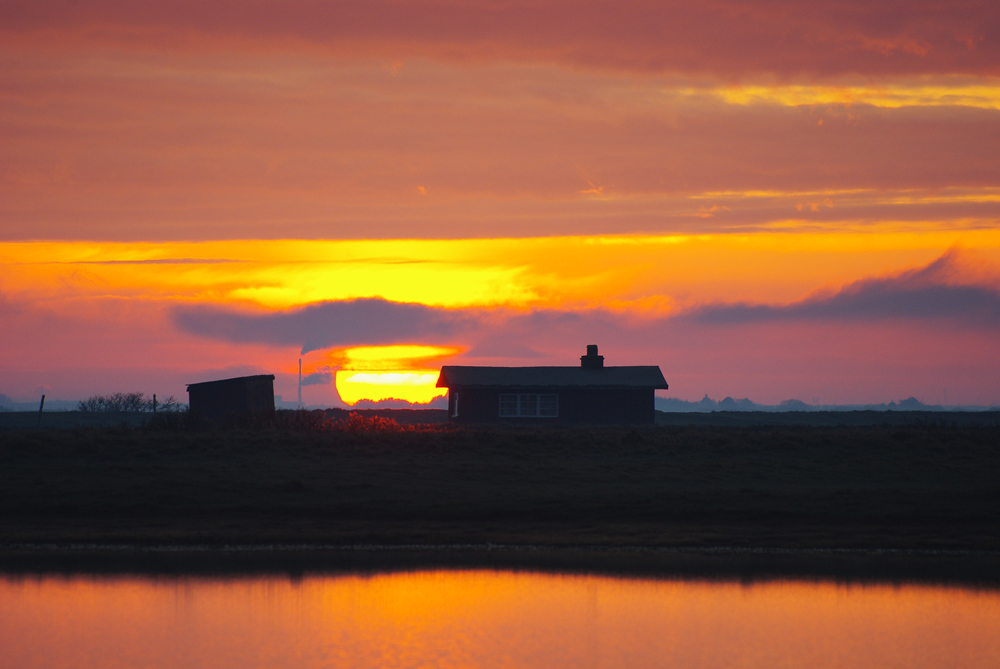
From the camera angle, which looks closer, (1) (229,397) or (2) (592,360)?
(1) (229,397)

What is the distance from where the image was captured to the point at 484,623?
17438mm

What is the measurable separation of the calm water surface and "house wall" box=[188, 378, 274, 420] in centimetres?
2961

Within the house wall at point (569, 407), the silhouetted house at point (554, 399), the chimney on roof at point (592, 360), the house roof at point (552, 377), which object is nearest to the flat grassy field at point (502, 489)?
the house wall at point (569, 407)

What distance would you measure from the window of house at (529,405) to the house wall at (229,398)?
13.0 metres

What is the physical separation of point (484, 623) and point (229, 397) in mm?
35328


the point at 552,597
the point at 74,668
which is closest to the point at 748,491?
the point at 552,597

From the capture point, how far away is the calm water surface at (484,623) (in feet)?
50.1

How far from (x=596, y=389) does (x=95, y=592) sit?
3975cm

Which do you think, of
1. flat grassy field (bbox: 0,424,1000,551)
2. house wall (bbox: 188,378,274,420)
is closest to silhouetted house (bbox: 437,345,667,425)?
house wall (bbox: 188,378,274,420)

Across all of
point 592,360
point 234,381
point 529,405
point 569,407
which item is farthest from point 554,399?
point 234,381

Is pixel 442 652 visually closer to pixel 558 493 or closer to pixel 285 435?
pixel 558 493

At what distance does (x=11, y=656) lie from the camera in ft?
49.4

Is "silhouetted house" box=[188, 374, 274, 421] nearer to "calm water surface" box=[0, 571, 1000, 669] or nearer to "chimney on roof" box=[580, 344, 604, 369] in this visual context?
"chimney on roof" box=[580, 344, 604, 369]

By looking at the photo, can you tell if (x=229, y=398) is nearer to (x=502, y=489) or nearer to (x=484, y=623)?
(x=502, y=489)
